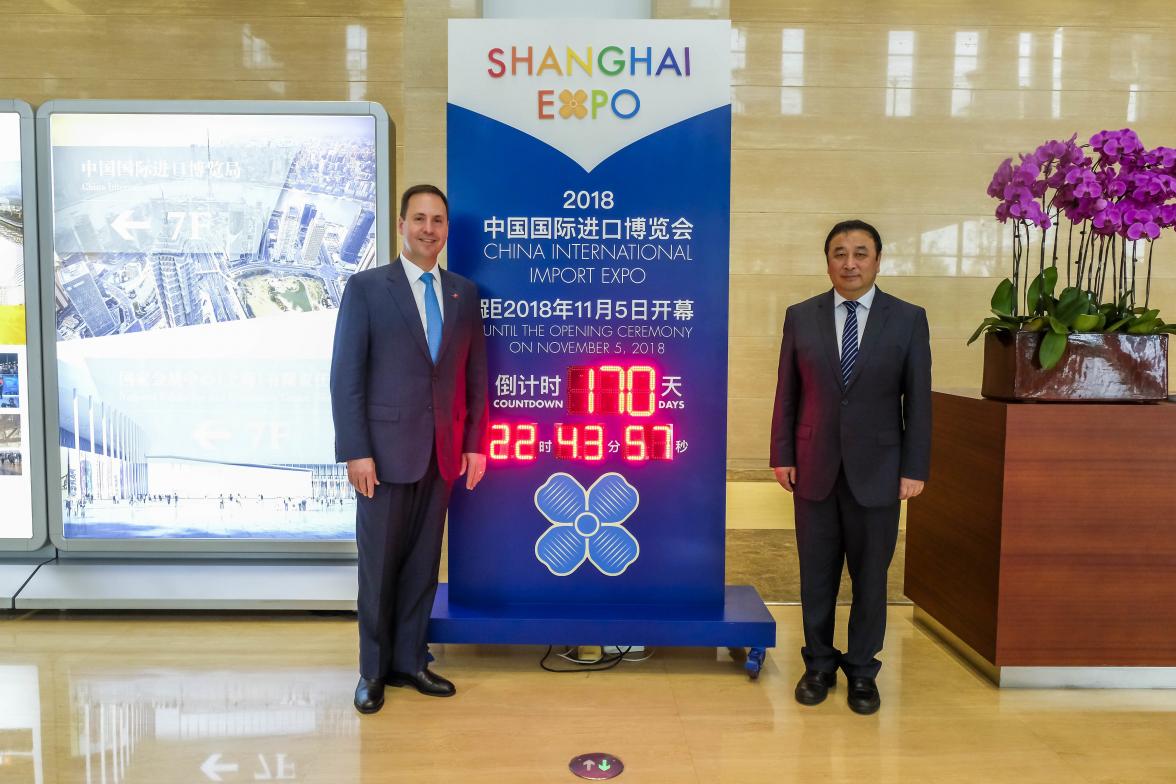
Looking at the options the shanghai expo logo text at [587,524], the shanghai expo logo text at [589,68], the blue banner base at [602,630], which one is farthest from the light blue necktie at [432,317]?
the blue banner base at [602,630]

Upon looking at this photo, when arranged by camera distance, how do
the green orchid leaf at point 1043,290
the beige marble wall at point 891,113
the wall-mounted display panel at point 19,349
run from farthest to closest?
the beige marble wall at point 891,113 → the wall-mounted display panel at point 19,349 → the green orchid leaf at point 1043,290

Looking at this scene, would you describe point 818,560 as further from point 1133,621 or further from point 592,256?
point 592,256

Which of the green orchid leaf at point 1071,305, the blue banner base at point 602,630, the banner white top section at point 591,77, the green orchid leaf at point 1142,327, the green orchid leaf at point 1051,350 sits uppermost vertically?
the banner white top section at point 591,77

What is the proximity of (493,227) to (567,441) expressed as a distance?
3.10ft

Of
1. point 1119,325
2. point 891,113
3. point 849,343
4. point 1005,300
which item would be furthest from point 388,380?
point 891,113

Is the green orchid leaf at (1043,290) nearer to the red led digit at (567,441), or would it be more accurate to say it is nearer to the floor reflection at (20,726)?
the red led digit at (567,441)

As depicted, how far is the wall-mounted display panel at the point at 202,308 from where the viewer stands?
13.0ft

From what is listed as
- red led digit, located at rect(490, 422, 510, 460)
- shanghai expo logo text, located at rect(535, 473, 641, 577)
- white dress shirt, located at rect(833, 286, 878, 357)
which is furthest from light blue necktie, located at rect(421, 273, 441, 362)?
white dress shirt, located at rect(833, 286, 878, 357)

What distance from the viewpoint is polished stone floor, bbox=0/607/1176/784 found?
265 cm

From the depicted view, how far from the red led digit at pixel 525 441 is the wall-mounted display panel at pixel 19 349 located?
2443mm

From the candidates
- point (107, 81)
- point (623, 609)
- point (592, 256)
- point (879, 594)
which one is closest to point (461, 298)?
point (592, 256)

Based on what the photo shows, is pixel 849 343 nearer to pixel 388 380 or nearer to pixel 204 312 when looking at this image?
pixel 388 380

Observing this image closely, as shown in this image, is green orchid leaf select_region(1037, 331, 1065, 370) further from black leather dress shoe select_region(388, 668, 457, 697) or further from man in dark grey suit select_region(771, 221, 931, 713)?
black leather dress shoe select_region(388, 668, 457, 697)

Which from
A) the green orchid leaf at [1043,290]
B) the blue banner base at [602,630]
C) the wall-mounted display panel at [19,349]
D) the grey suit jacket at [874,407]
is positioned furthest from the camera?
the wall-mounted display panel at [19,349]
